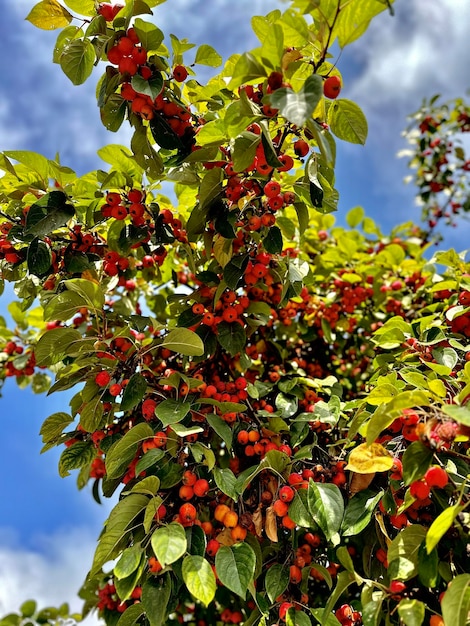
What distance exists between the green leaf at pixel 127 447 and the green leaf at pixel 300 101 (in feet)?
4.14

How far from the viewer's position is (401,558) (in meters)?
1.70

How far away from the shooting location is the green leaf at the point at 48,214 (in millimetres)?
2260

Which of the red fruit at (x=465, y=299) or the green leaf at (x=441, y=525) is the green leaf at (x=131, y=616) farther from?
the red fruit at (x=465, y=299)

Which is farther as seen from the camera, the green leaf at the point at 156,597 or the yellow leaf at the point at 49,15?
the yellow leaf at the point at 49,15

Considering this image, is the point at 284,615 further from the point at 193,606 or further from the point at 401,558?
the point at 193,606

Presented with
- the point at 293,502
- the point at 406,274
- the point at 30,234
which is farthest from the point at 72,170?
the point at 406,274

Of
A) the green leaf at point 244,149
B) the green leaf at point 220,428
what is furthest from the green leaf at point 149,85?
the green leaf at point 220,428

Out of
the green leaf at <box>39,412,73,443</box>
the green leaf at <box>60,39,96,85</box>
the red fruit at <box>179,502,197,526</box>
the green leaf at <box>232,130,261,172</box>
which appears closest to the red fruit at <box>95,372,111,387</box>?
the green leaf at <box>39,412,73,443</box>

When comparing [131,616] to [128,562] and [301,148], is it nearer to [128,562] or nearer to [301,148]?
[128,562]

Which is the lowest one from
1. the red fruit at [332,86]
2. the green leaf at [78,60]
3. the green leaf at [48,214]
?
the red fruit at [332,86]

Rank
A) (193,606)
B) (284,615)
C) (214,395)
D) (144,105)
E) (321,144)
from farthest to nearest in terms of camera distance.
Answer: (193,606), (214,395), (144,105), (284,615), (321,144)

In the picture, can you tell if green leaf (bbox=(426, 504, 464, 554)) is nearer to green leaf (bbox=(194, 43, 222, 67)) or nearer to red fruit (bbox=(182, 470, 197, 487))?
red fruit (bbox=(182, 470, 197, 487))

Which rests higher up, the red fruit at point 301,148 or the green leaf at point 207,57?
the green leaf at point 207,57

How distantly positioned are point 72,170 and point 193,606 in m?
2.92
